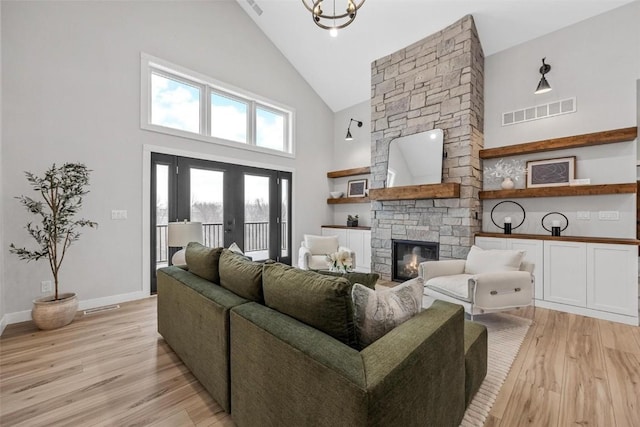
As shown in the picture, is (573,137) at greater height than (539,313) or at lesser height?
greater

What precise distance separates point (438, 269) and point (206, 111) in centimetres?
423

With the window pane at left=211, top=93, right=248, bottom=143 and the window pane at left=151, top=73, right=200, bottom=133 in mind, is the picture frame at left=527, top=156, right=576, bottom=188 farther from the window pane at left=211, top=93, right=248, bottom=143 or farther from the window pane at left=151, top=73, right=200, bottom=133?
the window pane at left=151, top=73, right=200, bottom=133

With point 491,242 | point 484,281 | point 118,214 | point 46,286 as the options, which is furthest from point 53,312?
point 491,242

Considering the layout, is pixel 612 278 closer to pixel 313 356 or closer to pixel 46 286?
pixel 313 356

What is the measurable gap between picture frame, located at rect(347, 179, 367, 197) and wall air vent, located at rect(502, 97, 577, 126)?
268 cm

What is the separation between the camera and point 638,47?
3.05 m

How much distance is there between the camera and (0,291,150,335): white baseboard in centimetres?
280

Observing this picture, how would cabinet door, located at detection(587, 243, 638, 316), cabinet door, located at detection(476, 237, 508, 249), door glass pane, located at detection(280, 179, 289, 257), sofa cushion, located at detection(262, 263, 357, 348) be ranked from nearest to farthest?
sofa cushion, located at detection(262, 263, 357, 348) < cabinet door, located at detection(587, 243, 638, 316) < cabinet door, located at detection(476, 237, 508, 249) < door glass pane, located at detection(280, 179, 289, 257)

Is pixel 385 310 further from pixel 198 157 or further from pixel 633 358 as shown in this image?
pixel 198 157

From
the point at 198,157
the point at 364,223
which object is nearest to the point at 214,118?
the point at 198,157

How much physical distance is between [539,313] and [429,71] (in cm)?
368

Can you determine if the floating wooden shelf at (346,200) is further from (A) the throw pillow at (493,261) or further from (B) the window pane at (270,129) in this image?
(A) the throw pillow at (493,261)

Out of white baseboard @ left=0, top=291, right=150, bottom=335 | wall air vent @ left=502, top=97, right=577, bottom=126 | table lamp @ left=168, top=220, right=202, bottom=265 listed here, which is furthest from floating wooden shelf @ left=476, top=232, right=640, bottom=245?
white baseboard @ left=0, top=291, right=150, bottom=335

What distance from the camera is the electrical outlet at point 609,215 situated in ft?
10.4
